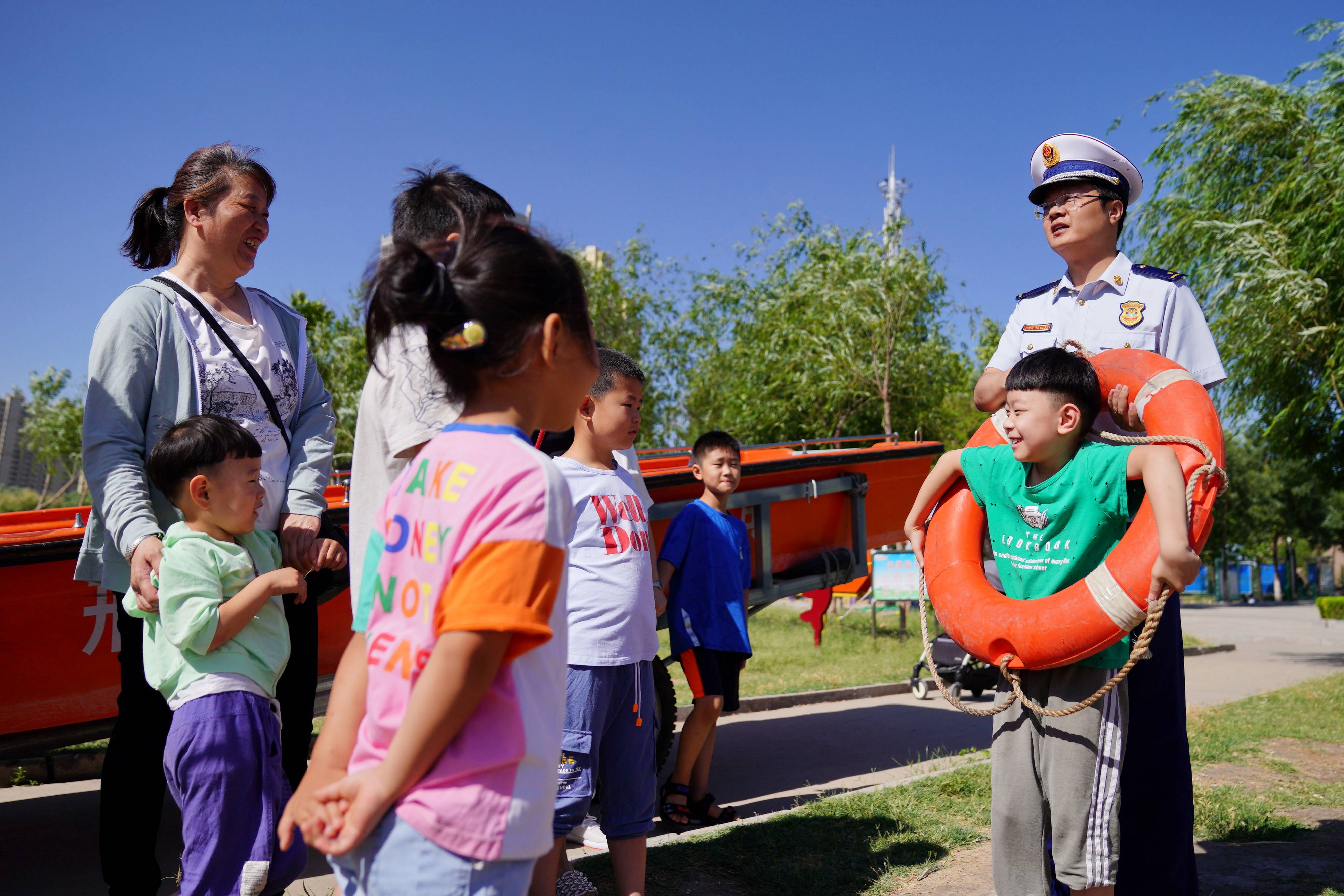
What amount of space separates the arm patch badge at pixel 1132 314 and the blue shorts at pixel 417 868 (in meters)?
2.38

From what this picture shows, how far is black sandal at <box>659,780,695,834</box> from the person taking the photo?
4098 mm

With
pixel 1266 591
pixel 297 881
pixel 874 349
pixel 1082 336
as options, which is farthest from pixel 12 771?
pixel 1266 591

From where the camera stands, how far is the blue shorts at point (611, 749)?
2.64 metres

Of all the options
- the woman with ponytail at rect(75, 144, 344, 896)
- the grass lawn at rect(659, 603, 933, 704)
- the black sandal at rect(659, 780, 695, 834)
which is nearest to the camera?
the woman with ponytail at rect(75, 144, 344, 896)

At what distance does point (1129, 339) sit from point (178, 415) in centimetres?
268

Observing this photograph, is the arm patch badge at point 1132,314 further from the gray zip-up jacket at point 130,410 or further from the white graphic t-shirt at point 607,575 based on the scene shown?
the gray zip-up jacket at point 130,410

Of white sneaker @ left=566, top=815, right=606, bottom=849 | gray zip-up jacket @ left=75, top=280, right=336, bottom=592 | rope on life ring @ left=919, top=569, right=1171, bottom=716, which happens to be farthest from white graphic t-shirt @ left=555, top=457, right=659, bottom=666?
white sneaker @ left=566, top=815, right=606, bottom=849

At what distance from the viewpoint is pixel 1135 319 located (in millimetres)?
2848

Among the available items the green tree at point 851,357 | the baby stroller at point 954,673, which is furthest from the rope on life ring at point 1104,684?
the green tree at point 851,357

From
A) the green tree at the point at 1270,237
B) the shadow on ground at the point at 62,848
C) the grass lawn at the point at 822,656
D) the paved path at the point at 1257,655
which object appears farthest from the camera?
the green tree at the point at 1270,237

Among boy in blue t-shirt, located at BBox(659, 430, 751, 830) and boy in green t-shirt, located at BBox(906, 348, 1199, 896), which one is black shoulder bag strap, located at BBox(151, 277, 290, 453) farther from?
boy in green t-shirt, located at BBox(906, 348, 1199, 896)

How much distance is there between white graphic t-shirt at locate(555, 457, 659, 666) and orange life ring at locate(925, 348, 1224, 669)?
2.82 ft

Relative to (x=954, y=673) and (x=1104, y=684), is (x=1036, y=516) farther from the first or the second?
(x=954, y=673)

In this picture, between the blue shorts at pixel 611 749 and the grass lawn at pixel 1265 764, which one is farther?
the grass lawn at pixel 1265 764
